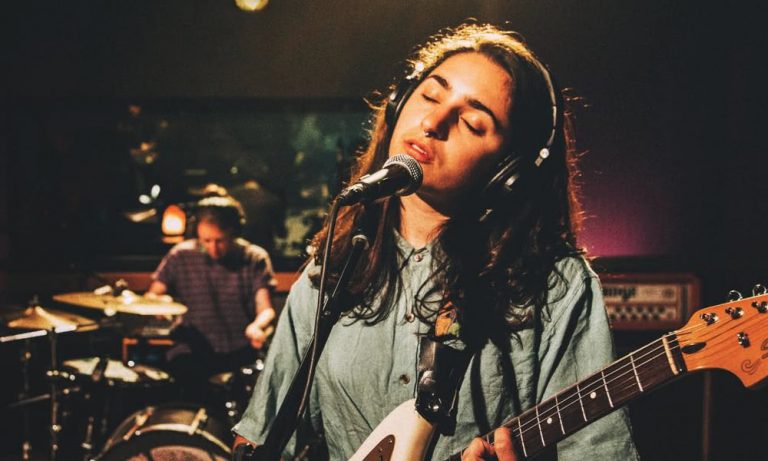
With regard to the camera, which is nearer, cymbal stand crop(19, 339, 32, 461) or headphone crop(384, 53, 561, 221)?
headphone crop(384, 53, 561, 221)

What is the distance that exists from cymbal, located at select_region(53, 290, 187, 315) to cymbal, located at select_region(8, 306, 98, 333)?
10 centimetres

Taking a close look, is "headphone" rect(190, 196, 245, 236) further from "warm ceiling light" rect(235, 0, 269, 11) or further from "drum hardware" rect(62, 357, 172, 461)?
"warm ceiling light" rect(235, 0, 269, 11)

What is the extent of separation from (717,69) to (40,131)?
5781mm

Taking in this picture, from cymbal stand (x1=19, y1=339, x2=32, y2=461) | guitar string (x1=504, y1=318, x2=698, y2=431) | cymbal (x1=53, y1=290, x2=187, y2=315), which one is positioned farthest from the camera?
cymbal stand (x1=19, y1=339, x2=32, y2=461)

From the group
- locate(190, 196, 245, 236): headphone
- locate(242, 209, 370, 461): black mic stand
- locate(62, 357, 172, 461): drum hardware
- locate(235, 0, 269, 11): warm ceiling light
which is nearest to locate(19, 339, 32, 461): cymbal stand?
locate(62, 357, 172, 461): drum hardware

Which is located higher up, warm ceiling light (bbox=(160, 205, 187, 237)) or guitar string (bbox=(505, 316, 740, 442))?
guitar string (bbox=(505, 316, 740, 442))

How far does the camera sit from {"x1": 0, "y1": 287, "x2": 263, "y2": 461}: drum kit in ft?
10.7

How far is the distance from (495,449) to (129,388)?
3257 mm

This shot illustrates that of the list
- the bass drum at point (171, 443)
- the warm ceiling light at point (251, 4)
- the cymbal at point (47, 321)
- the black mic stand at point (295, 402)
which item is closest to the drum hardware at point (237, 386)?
the bass drum at point (171, 443)

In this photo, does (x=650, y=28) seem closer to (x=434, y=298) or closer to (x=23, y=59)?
(x=434, y=298)

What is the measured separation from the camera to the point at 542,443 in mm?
1384

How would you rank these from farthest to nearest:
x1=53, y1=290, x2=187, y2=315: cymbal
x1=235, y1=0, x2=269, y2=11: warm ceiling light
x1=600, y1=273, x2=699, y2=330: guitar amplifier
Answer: x1=235, y1=0, x2=269, y2=11: warm ceiling light, x1=600, y1=273, x2=699, y2=330: guitar amplifier, x1=53, y1=290, x2=187, y2=315: cymbal

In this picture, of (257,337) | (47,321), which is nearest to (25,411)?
(47,321)

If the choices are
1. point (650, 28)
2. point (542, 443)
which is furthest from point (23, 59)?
point (542, 443)
